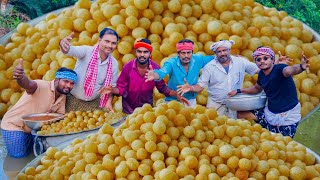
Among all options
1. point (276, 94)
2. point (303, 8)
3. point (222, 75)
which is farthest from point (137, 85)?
point (303, 8)

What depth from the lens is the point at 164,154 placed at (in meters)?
2.19

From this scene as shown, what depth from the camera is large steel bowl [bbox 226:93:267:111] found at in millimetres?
3734

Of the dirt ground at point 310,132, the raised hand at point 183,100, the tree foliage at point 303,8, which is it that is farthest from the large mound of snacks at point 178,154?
the tree foliage at point 303,8

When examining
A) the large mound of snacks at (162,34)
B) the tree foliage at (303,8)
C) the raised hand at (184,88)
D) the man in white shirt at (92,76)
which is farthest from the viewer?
the tree foliage at (303,8)

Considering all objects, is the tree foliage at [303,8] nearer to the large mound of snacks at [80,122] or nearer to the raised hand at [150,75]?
the raised hand at [150,75]

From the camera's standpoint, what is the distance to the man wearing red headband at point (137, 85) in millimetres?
3738

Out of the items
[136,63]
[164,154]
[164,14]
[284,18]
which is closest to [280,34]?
[284,18]

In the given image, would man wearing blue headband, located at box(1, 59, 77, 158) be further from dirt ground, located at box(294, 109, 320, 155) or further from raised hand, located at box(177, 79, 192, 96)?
dirt ground, located at box(294, 109, 320, 155)

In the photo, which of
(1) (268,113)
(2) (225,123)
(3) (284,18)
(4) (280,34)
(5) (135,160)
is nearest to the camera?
(5) (135,160)

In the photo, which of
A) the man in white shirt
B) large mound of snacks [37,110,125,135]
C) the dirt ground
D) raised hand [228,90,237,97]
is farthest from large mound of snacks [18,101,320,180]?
the dirt ground

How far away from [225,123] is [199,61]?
1.53m

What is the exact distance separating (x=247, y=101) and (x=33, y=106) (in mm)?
1897

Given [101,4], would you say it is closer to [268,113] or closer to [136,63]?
[136,63]

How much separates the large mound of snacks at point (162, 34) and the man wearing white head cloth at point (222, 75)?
0.33 m
